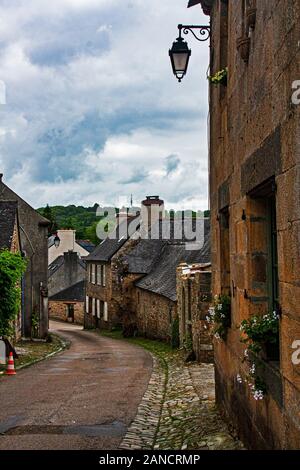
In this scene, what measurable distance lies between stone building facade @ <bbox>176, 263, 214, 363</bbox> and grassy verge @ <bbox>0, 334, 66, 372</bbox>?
17.3 ft

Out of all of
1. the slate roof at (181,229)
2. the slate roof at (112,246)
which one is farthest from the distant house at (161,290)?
the slate roof at (112,246)

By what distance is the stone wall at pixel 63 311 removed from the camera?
2064 inches

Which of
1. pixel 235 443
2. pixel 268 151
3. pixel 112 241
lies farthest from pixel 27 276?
A: pixel 268 151

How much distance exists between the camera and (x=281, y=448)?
474cm

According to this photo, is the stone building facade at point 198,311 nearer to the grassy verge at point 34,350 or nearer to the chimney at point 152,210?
the grassy verge at point 34,350

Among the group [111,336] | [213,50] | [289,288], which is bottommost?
[111,336]

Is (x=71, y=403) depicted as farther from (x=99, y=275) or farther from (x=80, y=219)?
(x=80, y=219)

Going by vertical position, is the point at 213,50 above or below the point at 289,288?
above

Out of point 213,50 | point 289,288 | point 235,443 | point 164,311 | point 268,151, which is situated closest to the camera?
point 289,288

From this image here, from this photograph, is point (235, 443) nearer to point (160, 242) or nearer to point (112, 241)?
point (160, 242)

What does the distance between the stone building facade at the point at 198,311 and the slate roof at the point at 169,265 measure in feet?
15.7

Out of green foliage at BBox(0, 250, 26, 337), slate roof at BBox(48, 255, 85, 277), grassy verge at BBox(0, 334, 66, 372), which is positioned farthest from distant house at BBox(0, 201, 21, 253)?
slate roof at BBox(48, 255, 85, 277)

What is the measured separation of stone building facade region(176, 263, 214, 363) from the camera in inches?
650
